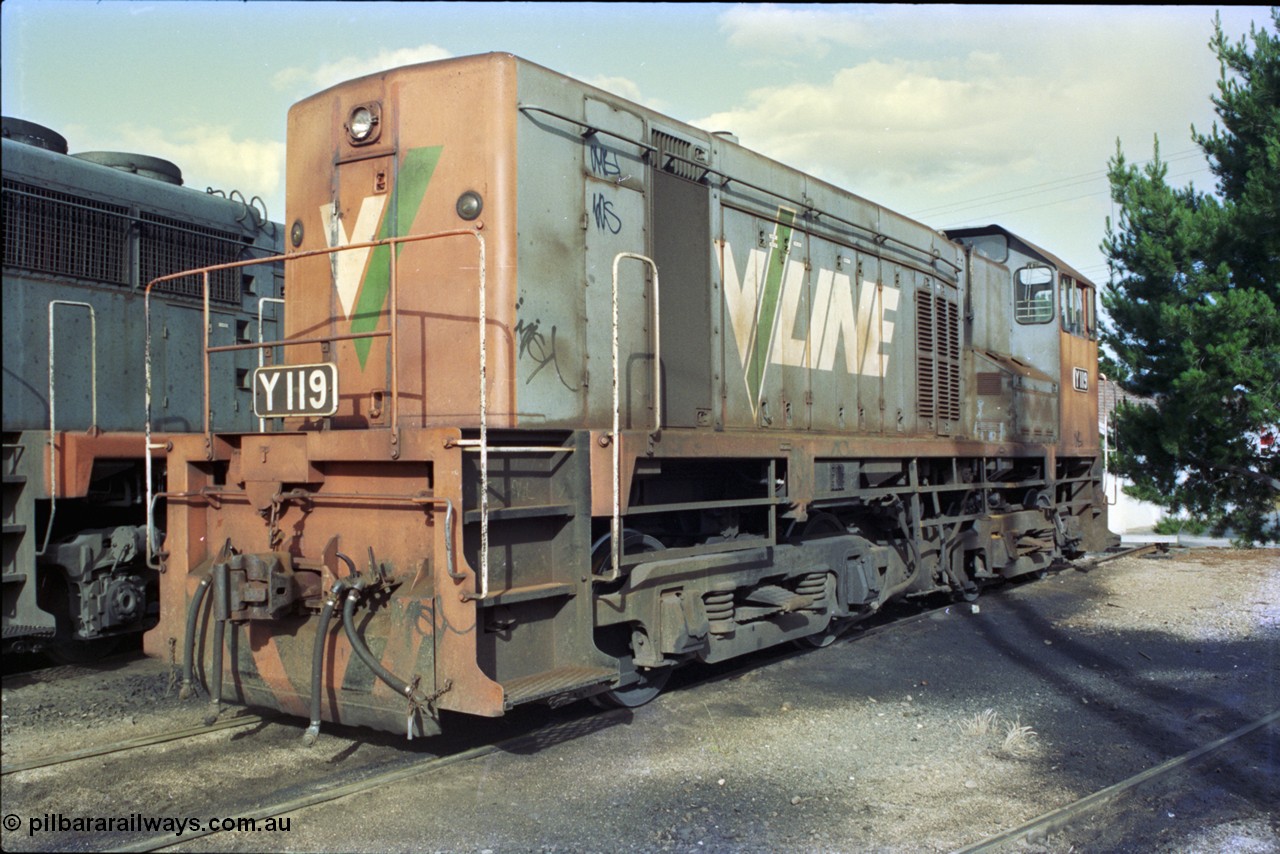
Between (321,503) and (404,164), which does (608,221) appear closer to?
(404,164)

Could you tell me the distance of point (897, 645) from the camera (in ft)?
25.5

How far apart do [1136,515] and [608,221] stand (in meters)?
23.4

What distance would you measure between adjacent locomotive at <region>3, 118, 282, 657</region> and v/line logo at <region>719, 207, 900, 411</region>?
360 centimetres

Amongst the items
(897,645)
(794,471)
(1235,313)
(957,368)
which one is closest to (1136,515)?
(1235,313)

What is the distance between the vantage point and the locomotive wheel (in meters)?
5.29

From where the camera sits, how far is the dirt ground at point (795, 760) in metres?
→ 4.06

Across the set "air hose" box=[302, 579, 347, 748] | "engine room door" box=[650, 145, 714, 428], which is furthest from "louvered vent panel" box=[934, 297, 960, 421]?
"air hose" box=[302, 579, 347, 748]

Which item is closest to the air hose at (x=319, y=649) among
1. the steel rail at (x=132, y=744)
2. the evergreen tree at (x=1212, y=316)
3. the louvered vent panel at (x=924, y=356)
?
the steel rail at (x=132, y=744)

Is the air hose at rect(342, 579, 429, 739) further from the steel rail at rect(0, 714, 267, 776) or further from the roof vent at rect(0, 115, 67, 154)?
the roof vent at rect(0, 115, 67, 154)

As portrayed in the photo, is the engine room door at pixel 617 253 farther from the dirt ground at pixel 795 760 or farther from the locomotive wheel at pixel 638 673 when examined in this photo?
the dirt ground at pixel 795 760

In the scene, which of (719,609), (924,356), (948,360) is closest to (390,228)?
(719,609)

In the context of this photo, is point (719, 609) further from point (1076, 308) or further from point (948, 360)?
point (1076, 308)

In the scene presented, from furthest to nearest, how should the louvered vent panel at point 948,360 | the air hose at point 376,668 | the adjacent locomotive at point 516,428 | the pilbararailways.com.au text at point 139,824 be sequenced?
1. the louvered vent panel at point 948,360
2. the adjacent locomotive at point 516,428
3. the air hose at point 376,668
4. the pilbararailways.com.au text at point 139,824

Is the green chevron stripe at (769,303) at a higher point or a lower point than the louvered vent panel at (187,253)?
lower
